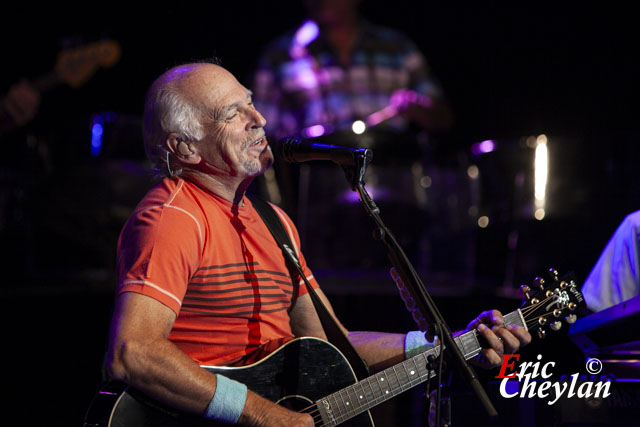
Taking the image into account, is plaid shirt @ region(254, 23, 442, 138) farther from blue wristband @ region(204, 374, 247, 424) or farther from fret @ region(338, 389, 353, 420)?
blue wristband @ region(204, 374, 247, 424)

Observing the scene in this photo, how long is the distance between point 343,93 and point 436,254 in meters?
1.37

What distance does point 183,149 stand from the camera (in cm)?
243

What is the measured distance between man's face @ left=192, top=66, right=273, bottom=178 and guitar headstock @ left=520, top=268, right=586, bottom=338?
1.05 m

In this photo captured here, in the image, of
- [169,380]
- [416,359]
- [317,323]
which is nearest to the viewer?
[169,380]

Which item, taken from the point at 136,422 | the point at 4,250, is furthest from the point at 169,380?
the point at 4,250

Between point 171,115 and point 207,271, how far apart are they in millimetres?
628

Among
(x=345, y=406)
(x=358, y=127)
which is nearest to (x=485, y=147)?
(x=358, y=127)

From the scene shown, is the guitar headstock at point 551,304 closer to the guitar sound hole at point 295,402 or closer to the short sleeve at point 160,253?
the guitar sound hole at point 295,402

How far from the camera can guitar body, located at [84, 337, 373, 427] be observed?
1.92m

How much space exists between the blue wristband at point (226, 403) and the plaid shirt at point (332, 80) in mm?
2836

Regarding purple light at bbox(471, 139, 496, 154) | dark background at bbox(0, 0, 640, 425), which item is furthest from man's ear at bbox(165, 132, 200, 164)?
purple light at bbox(471, 139, 496, 154)

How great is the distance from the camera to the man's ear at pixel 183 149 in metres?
2.43

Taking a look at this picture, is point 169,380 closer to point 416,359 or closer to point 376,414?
point 416,359

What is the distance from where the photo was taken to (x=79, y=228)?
437 centimetres
